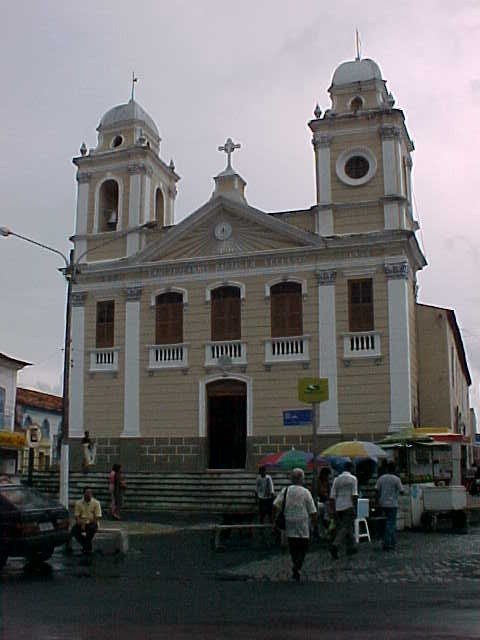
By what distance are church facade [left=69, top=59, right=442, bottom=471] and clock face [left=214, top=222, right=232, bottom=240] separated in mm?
73

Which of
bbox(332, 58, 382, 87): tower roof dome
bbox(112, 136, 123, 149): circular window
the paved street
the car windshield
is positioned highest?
bbox(332, 58, 382, 87): tower roof dome

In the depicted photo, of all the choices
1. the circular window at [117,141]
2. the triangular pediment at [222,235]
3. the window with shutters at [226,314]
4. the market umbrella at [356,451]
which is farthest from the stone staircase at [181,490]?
the circular window at [117,141]

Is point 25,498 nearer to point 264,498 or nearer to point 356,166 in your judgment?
point 264,498

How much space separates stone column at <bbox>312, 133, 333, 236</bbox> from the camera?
94.2 ft

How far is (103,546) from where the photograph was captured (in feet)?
53.0

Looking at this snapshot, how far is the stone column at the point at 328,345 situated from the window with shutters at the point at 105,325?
778cm

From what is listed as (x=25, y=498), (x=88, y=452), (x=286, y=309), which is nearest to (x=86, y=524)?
(x=25, y=498)

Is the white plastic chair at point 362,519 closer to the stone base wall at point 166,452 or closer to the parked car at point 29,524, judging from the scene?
the parked car at point 29,524

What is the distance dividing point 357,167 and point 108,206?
9985mm

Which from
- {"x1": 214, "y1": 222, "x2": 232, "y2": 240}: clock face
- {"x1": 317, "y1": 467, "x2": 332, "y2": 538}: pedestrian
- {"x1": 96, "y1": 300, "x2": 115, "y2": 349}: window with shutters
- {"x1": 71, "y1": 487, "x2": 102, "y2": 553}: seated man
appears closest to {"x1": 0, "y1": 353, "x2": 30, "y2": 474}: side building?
{"x1": 96, "y1": 300, "x2": 115, "y2": 349}: window with shutters

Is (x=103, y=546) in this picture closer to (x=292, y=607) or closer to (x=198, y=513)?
(x=292, y=607)

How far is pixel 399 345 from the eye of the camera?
27141 mm

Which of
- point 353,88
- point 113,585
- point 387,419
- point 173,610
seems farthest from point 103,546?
point 353,88

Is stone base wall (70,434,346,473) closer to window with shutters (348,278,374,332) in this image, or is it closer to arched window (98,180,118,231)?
window with shutters (348,278,374,332)
